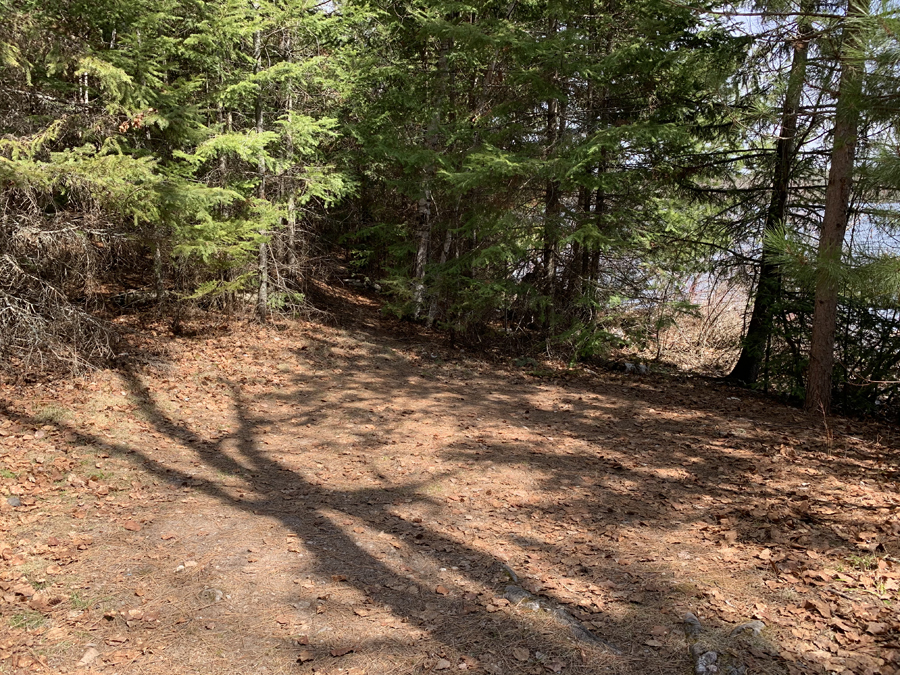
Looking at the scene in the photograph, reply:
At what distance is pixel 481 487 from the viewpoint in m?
6.09

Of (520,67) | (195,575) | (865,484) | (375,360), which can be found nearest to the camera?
(195,575)

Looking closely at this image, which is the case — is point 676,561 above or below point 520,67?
below

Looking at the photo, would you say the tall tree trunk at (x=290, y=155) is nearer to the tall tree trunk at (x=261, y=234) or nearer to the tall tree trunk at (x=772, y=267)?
the tall tree trunk at (x=261, y=234)

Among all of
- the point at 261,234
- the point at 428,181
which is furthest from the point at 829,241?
the point at 261,234

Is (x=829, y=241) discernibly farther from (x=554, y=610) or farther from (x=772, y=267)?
(x=554, y=610)

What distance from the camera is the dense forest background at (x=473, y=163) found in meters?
7.59

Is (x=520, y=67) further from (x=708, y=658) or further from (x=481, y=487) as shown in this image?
(x=708, y=658)

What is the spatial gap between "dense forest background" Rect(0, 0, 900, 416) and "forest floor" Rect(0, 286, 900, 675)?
6.49 ft

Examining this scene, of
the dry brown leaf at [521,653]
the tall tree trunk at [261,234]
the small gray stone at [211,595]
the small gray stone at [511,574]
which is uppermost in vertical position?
the tall tree trunk at [261,234]

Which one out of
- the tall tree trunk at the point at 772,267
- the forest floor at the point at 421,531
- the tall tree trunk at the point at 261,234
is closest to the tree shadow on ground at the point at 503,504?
the forest floor at the point at 421,531

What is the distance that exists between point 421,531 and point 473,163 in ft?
A: 23.0

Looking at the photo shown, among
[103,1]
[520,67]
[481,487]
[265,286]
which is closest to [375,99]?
[520,67]

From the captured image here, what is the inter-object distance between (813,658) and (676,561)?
1242mm

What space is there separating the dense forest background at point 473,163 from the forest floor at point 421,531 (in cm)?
198
